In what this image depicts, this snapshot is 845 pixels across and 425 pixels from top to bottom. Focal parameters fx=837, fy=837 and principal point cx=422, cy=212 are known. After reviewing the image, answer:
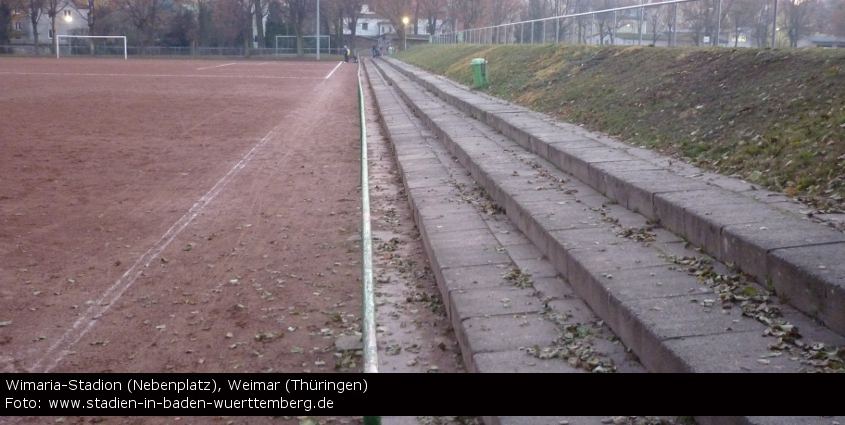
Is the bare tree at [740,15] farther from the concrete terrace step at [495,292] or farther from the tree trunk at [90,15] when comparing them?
the tree trunk at [90,15]

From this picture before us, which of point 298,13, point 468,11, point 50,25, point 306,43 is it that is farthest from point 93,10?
point 468,11

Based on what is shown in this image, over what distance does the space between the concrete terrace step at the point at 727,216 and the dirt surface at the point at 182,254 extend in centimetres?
187

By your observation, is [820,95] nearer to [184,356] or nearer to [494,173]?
[494,173]

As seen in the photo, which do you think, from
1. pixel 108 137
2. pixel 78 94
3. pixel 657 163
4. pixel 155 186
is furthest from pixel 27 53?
pixel 657 163

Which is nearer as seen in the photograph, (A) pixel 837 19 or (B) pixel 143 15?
(A) pixel 837 19

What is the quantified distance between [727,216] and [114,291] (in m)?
4.76

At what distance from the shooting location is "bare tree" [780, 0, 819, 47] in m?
11.0

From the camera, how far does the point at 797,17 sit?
11.3m
